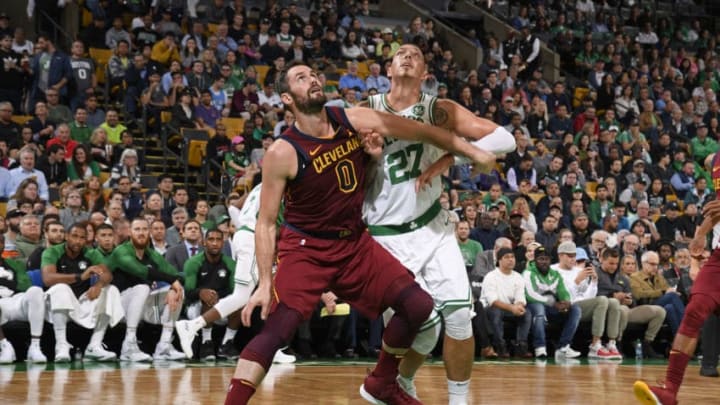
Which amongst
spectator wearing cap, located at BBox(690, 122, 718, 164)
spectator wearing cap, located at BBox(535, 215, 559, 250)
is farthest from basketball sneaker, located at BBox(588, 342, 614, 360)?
spectator wearing cap, located at BBox(690, 122, 718, 164)

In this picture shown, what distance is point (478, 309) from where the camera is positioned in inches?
508

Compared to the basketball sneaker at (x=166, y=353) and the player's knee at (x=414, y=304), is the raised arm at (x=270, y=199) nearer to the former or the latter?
the player's knee at (x=414, y=304)

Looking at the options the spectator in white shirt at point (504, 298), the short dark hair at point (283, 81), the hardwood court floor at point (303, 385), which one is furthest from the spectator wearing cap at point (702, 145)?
the short dark hair at point (283, 81)

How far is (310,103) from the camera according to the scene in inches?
241

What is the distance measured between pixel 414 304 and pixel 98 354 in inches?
233

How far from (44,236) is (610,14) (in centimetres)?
1916

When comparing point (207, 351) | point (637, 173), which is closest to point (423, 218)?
point (207, 351)

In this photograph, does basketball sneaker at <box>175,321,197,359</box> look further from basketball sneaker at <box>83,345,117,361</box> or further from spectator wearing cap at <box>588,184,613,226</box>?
spectator wearing cap at <box>588,184,613,226</box>

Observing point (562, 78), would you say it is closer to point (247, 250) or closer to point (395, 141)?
point (247, 250)

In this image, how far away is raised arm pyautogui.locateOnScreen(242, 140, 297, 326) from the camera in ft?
19.3

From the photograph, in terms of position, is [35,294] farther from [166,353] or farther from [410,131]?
[410,131]

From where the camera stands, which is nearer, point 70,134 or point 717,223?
point 717,223

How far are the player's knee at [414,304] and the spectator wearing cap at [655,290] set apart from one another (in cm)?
890

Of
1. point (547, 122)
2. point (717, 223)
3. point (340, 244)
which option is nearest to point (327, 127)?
point (340, 244)
